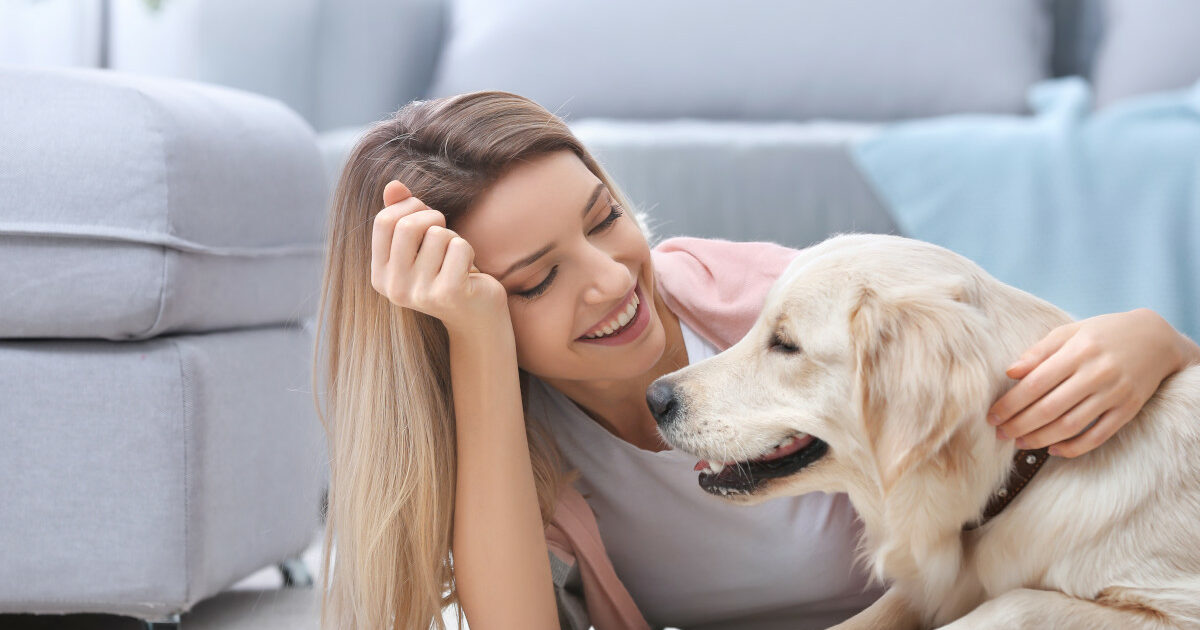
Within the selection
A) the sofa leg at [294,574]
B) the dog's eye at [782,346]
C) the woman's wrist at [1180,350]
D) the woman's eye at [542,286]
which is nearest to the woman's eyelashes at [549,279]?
→ the woman's eye at [542,286]

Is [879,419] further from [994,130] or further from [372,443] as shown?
[994,130]

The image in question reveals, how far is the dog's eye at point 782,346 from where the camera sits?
44.8 inches

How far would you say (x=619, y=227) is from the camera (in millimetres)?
1310

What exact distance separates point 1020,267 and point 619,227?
4.52 ft

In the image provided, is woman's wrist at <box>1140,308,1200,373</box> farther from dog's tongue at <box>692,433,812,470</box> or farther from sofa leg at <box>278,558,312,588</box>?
sofa leg at <box>278,558,312,588</box>

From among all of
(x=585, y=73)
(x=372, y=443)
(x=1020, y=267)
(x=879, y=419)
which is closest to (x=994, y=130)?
(x=1020, y=267)

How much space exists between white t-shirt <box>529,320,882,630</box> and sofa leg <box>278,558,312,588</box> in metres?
0.65

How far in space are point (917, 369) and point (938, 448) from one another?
8cm

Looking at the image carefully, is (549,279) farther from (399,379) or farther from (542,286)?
(399,379)

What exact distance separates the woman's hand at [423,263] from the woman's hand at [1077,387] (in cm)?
58

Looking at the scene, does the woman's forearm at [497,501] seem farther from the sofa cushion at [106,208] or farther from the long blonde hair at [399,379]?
the sofa cushion at [106,208]

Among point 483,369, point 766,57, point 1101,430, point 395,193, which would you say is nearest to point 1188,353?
point 1101,430

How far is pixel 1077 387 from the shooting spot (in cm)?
97

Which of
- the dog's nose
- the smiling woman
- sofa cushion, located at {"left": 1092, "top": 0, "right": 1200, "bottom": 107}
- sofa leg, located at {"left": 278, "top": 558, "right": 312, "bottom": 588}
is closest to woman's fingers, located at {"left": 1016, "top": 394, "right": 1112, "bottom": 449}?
the smiling woman
